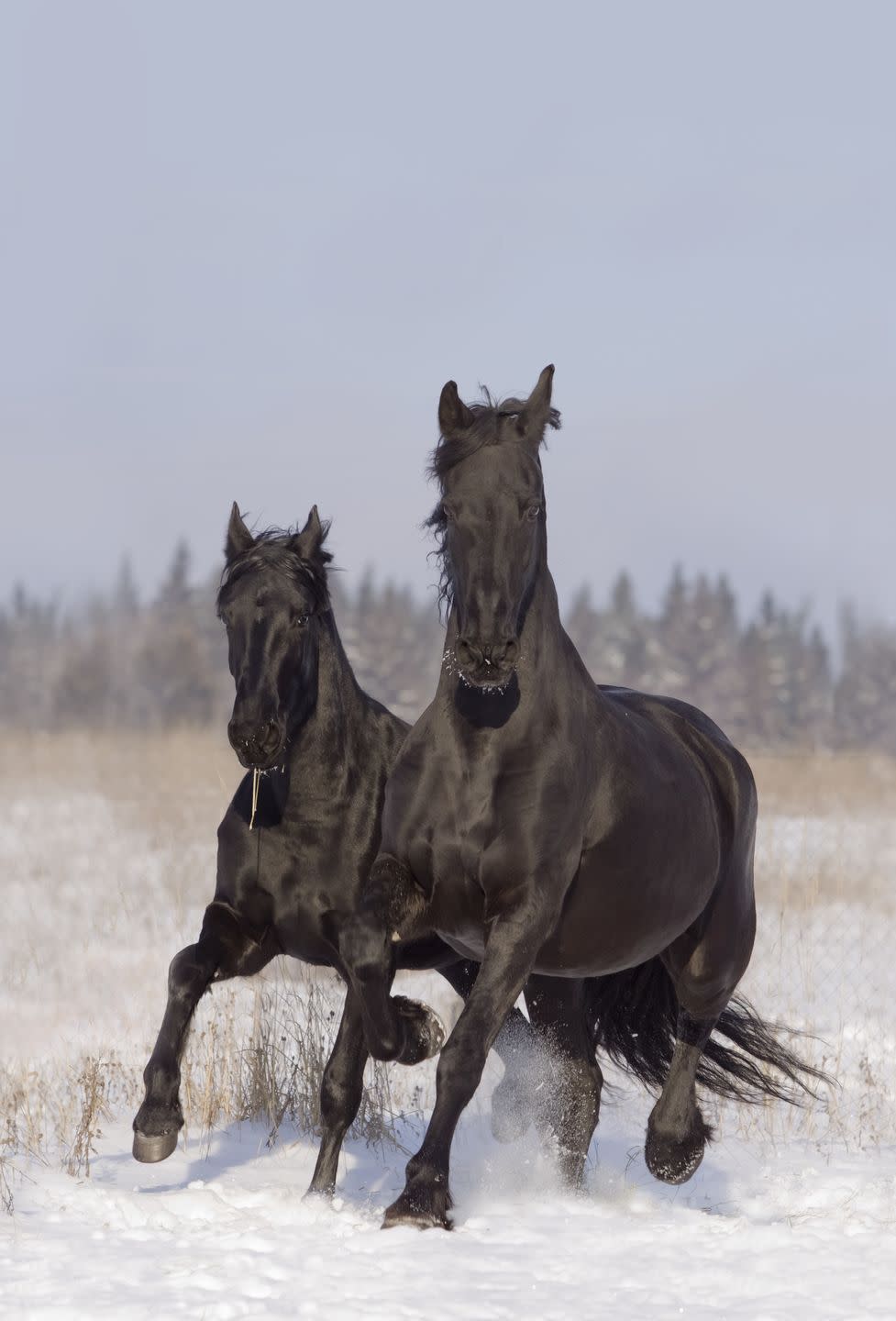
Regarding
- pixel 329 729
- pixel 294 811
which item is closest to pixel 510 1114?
pixel 294 811

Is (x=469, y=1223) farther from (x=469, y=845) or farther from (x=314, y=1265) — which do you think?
(x=469, y=845)

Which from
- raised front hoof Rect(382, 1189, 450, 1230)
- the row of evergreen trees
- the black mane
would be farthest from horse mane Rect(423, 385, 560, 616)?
the row of evergreen trees

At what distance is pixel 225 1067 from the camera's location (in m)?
7.16

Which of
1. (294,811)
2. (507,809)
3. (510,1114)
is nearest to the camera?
(507,809)

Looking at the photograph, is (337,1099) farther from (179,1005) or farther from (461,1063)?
(461,1063)

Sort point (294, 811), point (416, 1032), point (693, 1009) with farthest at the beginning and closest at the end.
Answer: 1. point (693, 1009)
2. point (294, 811)
3. point (416, 1032)

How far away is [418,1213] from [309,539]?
2593 millimetres

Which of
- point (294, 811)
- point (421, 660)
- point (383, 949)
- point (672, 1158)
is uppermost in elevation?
point (421, 660)

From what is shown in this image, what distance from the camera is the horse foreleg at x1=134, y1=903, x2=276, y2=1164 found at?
4641 mm

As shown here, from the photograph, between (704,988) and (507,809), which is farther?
(704,988)

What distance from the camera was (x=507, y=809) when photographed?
4.51 metres

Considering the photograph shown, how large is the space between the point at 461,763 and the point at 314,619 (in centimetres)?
125

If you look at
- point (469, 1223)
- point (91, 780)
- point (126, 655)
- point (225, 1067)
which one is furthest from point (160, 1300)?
point (126, 655)

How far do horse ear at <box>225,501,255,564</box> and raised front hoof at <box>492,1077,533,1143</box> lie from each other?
2.41 m
